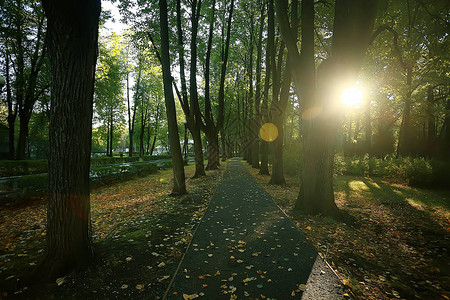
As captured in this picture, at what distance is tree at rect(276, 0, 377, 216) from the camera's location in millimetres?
5363

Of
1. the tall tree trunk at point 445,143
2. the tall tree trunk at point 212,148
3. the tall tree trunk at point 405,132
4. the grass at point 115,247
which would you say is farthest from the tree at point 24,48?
the tall tree trunk at point 405,132

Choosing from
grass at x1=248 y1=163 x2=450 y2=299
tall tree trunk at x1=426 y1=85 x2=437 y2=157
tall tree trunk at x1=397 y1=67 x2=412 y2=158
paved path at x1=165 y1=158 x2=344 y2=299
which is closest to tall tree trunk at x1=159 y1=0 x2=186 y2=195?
paved path at x1=165 y1=158 x2=344 y2=299

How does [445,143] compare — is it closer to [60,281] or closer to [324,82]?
[324,82]

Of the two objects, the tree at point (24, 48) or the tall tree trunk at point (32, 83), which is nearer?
the tree at point (24, 48)

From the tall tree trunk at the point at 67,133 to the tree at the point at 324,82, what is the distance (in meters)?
5.57

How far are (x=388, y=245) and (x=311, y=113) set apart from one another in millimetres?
3750

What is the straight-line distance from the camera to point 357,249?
4098 mm

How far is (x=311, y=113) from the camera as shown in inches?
250

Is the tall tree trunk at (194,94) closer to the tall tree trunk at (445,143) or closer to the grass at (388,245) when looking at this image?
the grass at (388,245)

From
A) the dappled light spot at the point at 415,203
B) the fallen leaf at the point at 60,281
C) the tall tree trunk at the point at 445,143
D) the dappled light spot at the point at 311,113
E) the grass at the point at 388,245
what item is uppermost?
the dappled light spot at the point at 311,113

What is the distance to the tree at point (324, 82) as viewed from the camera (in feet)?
17.6

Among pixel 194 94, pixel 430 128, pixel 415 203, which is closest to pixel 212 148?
pixel 194 94

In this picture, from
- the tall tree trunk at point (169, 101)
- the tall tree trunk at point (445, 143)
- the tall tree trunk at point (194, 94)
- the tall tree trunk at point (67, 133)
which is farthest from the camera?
the tall tree trunk at point (194, 94)

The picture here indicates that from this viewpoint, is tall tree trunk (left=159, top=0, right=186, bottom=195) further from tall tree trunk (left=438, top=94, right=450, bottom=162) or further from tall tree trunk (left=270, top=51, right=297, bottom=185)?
tall tree trunk (left=438, top=94, right=450, bottom=162)
